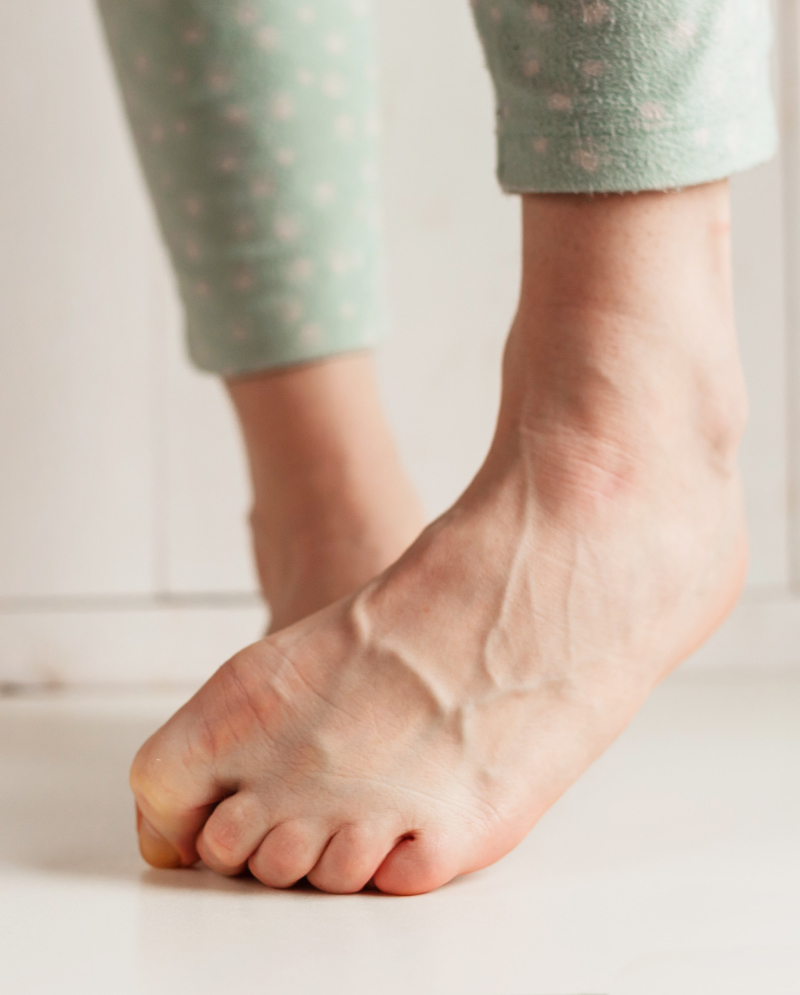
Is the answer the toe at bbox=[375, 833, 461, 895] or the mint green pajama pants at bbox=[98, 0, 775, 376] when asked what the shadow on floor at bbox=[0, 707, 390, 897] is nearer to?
the toe at bbox=[375, 833, 461, 895]

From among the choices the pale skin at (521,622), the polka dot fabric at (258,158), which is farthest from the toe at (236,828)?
the polka dot fabric at (258,158)

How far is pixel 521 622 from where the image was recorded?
0.43 meters

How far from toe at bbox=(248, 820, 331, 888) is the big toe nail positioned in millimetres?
44

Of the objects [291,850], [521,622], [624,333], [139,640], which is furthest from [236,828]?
[139,640]

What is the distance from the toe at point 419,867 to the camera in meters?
0.40

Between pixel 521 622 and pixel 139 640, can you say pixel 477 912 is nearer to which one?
pixel 521 622

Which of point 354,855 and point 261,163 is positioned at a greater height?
point 261,163

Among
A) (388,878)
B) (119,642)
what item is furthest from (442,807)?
(119,642)

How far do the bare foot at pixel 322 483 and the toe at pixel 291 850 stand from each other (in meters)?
0.24

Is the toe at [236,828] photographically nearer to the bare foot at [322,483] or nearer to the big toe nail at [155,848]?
the big toe nail at [155,848]

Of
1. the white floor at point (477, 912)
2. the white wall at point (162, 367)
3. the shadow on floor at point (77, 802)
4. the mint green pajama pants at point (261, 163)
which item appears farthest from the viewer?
the white wall at point (162, 367)

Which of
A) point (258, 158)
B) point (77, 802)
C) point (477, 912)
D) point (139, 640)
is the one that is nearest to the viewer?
point (477, 912)

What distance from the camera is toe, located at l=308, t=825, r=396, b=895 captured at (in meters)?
0.41

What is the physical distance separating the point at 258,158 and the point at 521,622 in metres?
0.36
